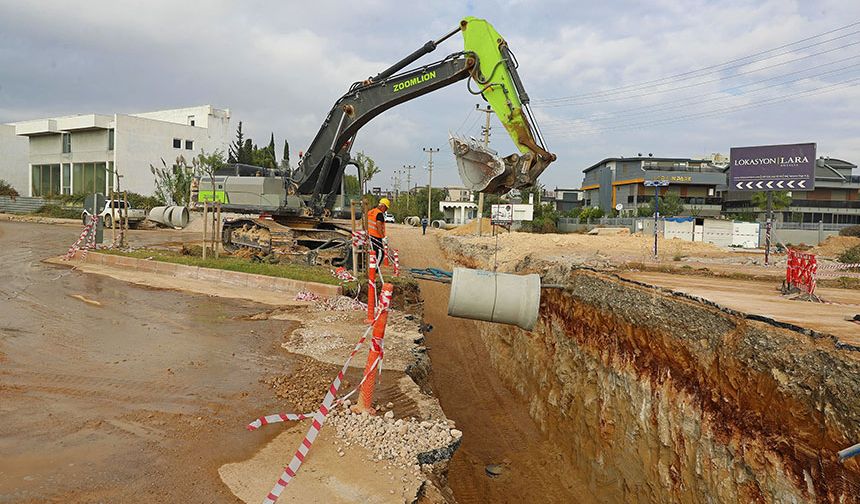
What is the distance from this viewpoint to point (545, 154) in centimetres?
875

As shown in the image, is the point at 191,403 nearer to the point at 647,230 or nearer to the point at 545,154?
the point at 545,154

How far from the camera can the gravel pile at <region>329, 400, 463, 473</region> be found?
182 inches

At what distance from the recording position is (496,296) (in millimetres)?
5711

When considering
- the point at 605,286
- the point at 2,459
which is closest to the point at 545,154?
the point at 605,286

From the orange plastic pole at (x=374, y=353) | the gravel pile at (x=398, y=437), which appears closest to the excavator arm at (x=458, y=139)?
the orange plastic pole at (x=374, y=353)

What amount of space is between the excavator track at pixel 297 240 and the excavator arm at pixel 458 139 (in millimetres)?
705

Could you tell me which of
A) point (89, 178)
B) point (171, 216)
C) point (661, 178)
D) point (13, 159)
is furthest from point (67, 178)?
point (661, 178)

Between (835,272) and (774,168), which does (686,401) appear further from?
(774,168)

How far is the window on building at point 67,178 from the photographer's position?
47.3 meters

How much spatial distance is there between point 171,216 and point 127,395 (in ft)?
91.1

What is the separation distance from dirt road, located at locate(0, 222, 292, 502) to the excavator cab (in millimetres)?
3881

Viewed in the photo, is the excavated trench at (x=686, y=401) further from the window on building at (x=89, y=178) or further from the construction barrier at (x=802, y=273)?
the window on building at (x=89, y=178)

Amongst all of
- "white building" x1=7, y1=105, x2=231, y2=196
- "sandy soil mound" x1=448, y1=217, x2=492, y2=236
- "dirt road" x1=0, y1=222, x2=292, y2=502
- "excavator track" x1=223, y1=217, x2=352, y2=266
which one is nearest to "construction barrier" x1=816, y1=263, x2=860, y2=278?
"excavator track" x1=223, y1=217, x2=352, y2=266

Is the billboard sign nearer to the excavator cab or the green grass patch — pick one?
the excavator cab
